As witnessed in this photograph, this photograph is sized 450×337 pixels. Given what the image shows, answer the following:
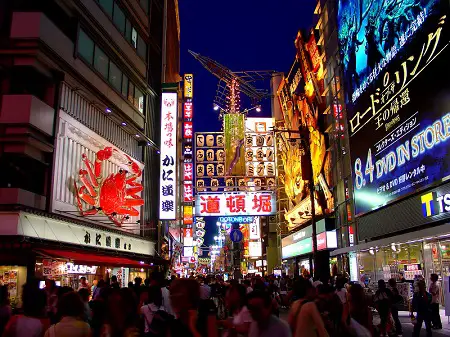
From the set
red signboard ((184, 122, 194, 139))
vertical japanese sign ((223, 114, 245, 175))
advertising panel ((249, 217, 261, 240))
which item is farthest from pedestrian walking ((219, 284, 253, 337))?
advertising panel ((249, 217, 261, 240))

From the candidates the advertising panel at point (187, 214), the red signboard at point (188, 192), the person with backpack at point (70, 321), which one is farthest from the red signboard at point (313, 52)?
the person with backpack at point (70, 321)

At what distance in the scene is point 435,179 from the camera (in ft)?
55.4

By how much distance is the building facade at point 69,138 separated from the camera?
17.1 m

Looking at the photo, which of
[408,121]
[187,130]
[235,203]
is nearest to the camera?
[408,121]

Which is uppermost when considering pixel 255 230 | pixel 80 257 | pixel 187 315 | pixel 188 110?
pixel 188 110

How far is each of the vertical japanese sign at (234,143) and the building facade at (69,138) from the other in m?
12.5

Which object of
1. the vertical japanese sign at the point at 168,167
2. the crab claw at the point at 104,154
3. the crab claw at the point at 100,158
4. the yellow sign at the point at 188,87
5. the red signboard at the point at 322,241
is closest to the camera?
the crab claw at the point at 100,158

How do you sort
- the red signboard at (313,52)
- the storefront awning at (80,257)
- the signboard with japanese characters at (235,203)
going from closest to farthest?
the storefront awning at (80,257) < the red signboard at (313,52) < the signboard with japanese characters at (235,203)

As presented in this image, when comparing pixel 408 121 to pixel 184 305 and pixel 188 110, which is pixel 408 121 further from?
pixel 188 110

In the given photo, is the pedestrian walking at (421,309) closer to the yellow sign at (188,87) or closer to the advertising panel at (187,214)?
the yellow sign at (188,87)

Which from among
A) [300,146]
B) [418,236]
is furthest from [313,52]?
[418,236]

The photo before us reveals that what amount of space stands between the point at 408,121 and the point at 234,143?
83.0 feet

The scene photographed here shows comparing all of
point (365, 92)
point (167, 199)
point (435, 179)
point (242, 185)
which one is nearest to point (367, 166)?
point (365, 92)

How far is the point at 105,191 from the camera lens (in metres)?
23.4
